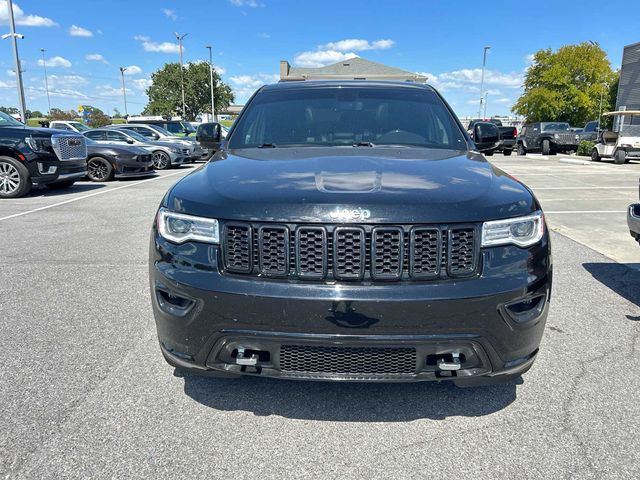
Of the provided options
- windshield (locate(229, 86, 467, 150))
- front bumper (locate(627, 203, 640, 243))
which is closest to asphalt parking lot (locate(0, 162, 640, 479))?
front bumper (locate(627, 203, 640, 243))

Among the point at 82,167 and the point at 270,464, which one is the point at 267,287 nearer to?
the point at 270,464

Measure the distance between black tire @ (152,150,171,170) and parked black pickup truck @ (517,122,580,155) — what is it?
1957 centimetres

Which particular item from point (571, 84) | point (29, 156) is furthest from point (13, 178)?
point (571, 84)

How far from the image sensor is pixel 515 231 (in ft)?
7.33

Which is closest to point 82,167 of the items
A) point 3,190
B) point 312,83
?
point 3,190

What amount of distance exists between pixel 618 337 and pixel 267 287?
8.90 feet

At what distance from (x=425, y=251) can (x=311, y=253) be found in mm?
493

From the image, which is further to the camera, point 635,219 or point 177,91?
point 177,91

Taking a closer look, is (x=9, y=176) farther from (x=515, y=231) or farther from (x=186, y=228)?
(x=515, y=231)

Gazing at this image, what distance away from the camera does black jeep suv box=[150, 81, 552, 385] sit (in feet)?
6.80

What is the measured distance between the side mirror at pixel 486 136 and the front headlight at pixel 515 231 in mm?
1659

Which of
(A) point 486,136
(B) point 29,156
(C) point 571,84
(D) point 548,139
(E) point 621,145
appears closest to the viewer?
(A) point 486,136

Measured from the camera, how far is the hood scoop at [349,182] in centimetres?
221

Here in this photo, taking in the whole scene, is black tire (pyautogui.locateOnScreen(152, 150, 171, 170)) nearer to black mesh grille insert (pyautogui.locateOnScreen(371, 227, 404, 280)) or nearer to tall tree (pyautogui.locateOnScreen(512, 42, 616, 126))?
black mesh grille insert (pyautogui.locateOnScreen(371, 227, 404, 280))
